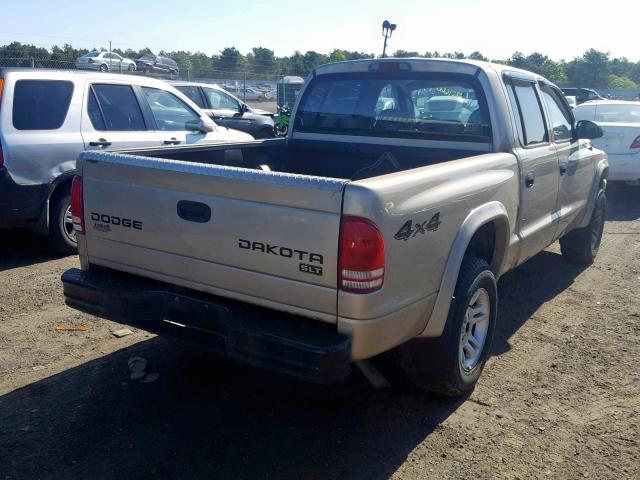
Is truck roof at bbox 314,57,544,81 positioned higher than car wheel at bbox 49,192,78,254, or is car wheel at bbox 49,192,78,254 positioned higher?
truck roof at bbox 314,57,544,81

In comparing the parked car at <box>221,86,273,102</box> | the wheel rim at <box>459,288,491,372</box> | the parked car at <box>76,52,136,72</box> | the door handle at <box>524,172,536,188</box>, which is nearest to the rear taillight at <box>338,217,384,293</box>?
the wheel rim at <box>459,288,491,372</box>

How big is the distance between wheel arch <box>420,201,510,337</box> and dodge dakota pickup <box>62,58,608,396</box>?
0.01 m

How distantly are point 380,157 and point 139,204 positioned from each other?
1962 mm

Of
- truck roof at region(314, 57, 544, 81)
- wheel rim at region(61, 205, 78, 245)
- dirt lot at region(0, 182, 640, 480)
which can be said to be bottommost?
dirt lot at region(0, 182, 640, 480)

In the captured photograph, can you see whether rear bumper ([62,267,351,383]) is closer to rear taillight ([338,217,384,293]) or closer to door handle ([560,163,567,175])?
rear taillight ([338,217,384,293])

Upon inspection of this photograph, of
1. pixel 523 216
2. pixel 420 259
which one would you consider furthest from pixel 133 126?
pixel 420 259

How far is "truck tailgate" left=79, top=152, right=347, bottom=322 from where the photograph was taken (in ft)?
9.55

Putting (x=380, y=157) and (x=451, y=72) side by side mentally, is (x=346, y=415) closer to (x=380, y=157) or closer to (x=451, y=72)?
(x=380, y=157)

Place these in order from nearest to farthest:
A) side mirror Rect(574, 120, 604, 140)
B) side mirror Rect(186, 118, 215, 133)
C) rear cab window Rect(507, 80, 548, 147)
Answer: rear cab window Rect(507, 80, 548, 147) → side mirror Rect(574, 120, 604, 140) → side mirror Rect(186, 118, 215, 133)

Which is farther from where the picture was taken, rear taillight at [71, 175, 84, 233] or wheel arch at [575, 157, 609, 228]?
wheel arch at [575, 157, 609, 228]

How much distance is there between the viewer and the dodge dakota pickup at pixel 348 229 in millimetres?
2906

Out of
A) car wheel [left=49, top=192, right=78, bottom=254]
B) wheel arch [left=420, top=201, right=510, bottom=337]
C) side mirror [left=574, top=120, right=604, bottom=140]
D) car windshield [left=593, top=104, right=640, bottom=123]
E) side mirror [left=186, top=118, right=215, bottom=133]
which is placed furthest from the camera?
car windshield [left=593, top=104, right=640, bottom=123]

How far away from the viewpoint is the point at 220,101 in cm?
1457

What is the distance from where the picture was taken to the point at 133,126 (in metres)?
7.34
